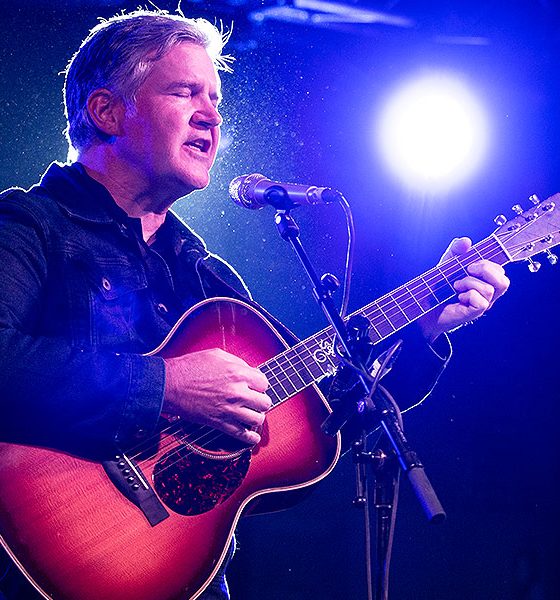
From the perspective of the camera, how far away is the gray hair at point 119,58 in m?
2.47

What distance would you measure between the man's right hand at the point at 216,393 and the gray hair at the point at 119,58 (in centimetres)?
111

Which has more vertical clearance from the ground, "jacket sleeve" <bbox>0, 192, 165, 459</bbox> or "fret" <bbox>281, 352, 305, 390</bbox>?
"jacket sleeve" <bbox>0, 192, 165, 459</bbox>

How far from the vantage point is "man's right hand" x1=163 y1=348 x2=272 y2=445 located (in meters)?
1.88

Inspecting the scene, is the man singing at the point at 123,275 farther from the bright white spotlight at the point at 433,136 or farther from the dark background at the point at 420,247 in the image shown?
the bright white spotlight at the point at 433,136

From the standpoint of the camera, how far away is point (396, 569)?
3.80m

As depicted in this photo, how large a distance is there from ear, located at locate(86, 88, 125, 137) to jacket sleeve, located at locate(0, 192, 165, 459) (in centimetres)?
76

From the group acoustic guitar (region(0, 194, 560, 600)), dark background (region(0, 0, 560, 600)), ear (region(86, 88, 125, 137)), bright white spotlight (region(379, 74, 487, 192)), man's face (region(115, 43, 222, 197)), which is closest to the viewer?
acoustic guitar (region(0, 194, 560, 600))

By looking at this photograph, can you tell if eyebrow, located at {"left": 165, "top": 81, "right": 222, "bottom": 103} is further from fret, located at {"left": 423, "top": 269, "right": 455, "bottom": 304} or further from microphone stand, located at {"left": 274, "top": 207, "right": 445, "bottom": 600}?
fret, located at {"left": 423, "top": 269, "right": 455, "bottom": 304}

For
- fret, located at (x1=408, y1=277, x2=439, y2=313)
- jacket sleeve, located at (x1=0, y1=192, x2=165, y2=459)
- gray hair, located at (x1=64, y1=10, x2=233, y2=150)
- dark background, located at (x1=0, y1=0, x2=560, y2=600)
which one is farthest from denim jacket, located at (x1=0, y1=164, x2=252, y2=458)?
dark background, located at (x1=0, y1=0, x2=560, y2=600)

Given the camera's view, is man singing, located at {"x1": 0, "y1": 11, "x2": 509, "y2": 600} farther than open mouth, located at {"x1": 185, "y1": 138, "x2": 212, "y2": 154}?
No

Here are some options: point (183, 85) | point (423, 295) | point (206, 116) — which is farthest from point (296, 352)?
point (183, 85)

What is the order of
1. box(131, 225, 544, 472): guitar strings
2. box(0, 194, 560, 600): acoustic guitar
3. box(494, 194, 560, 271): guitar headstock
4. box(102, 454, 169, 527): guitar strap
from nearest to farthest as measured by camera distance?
box(0, 194, 560, 600): acoustic guitar
box(102, 454, 169, 527): guitar strap
box(131, 225, 544, 472): guitar strings
box(494, 194, 560, 271): guitar headstock

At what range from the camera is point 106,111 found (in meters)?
2.51

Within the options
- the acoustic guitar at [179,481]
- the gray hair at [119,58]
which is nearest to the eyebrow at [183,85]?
the gray hair at [119,58]
